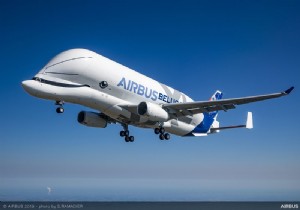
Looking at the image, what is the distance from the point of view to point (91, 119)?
4225 centimetres

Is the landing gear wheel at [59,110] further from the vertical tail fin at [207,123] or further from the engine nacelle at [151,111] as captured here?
the vertical tail fin at [207,123]

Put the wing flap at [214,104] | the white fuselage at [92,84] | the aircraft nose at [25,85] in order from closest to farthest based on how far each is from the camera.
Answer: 1. the aircraft nose at [25,85]
2. the white fuselage at [92,84]
3. the wing flap at [214,104]

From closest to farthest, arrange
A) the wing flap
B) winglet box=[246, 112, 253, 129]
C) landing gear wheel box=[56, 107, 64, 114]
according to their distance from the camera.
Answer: landing gear wheel box=[56, 107, 64, 114] < the wing flap < winglet box=[246, 112, 253, 129]

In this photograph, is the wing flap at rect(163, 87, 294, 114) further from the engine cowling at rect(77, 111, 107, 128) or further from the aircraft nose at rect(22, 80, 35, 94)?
the aircraft nose at rect(22, 80, 35, 94)

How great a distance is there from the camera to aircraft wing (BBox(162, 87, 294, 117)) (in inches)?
1466

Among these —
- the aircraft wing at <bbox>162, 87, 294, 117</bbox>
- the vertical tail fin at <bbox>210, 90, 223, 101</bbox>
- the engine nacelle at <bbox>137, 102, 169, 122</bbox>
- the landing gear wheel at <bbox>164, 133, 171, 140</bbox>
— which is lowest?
the landing gear wheel at <bbox>164, 133, 171, 140</bbox>

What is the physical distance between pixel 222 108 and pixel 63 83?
1509 centimetres

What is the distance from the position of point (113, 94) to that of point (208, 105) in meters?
9.08

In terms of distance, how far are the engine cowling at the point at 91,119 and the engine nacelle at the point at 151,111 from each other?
7.03m

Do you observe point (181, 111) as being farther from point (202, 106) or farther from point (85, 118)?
point (85, 118)

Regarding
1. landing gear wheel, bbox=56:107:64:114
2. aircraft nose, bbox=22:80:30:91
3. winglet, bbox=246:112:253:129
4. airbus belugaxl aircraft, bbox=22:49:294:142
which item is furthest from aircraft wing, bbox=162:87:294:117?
aircraft nose, bbox=22:80:30:91

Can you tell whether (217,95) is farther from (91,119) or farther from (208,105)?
(91,119)

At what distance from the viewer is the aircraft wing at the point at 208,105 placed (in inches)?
1466

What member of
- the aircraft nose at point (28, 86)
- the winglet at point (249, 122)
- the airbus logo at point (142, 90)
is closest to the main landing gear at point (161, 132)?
the airbus logo at point (142, 90)
